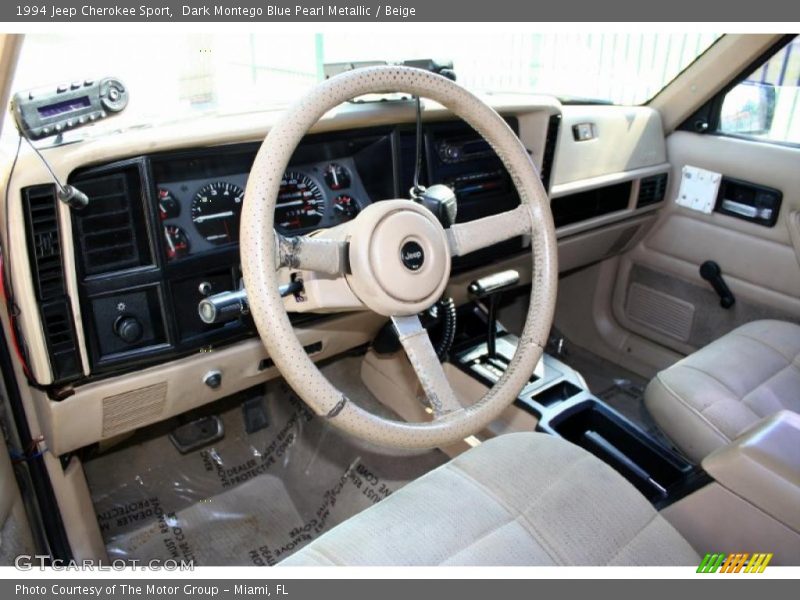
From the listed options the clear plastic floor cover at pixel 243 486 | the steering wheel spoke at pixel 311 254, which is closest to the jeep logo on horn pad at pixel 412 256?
the steering wheel spoke at pixel 311 254

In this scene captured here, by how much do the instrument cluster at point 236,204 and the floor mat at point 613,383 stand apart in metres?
1.46

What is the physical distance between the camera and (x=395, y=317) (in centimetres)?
130

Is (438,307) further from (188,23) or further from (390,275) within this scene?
(188,23)

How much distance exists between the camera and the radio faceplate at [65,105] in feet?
3.85

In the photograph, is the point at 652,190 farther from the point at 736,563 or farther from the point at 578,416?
the point at 736,563

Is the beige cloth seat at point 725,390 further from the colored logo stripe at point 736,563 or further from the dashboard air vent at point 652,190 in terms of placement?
the dashboard air vent at point 652,190

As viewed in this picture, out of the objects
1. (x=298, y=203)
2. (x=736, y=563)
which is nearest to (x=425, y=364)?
(x=298, y=203)

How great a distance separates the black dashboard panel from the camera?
136 cm

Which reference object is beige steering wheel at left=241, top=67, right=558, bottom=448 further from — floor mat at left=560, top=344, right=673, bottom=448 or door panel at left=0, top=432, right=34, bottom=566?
floor mat at left=560, top=344, right=673, bottom=448

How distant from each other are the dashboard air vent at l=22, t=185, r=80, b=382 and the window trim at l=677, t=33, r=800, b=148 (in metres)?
2.16

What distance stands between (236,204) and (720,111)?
1.85m

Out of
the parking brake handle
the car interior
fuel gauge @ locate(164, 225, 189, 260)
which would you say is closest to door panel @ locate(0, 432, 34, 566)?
the car interior

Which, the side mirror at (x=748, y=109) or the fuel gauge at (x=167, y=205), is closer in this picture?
the fuel gauge at (x=167, y=205)

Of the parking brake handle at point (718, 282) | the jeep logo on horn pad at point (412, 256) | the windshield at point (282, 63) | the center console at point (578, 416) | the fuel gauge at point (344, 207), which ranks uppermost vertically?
the windshield at point (282, 63)
